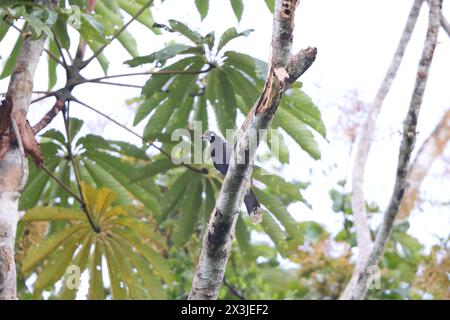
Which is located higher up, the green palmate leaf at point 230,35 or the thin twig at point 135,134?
the green palmate leaf at point 230,35

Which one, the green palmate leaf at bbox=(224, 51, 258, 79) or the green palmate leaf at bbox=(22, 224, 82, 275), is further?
the green palmate leaf at bbox=(22, 224, 82, 275)

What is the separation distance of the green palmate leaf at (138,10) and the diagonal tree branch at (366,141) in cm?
124

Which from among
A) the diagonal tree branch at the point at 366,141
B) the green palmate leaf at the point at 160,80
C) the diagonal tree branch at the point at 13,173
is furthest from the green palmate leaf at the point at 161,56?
the diagonal tree branch at the point at 366,141

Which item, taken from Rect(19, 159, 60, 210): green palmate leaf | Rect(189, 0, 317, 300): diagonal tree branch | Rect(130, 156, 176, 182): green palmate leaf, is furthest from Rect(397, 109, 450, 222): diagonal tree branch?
Rect(189, 0, 317, 300): diagonal tree branch

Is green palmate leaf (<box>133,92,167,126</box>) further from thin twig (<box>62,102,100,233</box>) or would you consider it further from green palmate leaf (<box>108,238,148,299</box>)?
green palmate leaf (<box>108,238,148,299</box>)

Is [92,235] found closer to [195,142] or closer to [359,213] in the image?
[195,142]

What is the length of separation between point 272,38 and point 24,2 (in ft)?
3.19

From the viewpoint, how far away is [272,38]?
2.01 m

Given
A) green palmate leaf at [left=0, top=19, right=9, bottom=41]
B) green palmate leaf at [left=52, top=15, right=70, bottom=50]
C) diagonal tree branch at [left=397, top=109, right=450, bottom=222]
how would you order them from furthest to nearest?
diagonal tree branch at [left=397, top=109, right=450, bottom=222], green palmate leaf at [left=0, top=19, right=9, bottom=41], green palmate leaf at [left=52, top=15, right=70, bottom=50]

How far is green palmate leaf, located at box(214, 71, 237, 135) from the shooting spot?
123 inches

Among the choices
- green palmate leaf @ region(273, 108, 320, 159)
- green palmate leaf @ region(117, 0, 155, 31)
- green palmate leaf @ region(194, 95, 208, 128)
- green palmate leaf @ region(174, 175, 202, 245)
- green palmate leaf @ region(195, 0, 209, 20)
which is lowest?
green palmate leaf @ region(174, 175, 202, 245)

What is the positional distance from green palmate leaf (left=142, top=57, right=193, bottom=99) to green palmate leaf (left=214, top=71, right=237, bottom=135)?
16 cm

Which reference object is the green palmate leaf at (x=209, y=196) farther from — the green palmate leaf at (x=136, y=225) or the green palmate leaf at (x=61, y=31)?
the green palmate leaf at (x=61, y=31)

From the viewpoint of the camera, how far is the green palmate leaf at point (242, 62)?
116 inches
